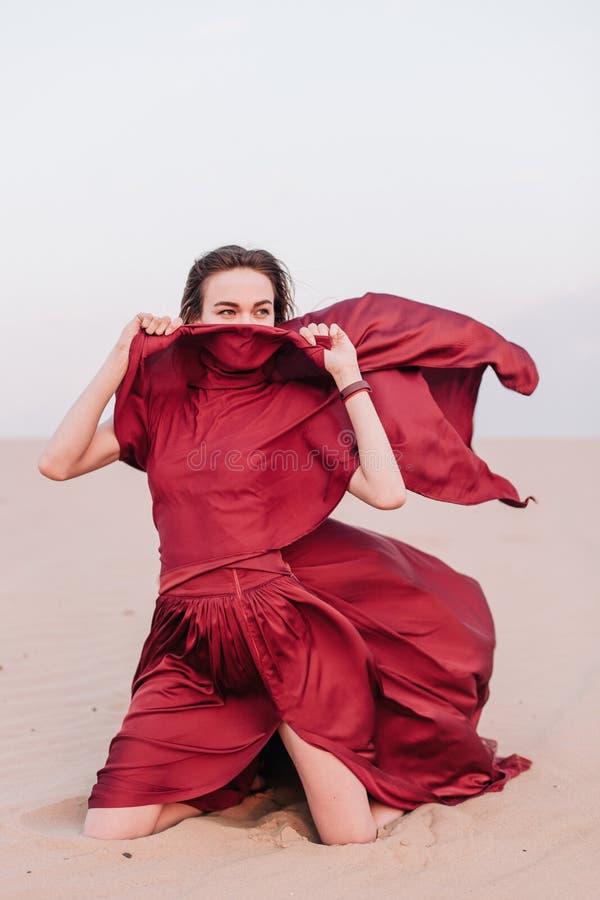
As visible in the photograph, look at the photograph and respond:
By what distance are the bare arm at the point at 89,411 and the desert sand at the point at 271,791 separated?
1.27 m

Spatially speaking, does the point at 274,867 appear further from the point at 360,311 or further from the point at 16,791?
the point at 360,311

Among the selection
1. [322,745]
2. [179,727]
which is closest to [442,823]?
[322,745]

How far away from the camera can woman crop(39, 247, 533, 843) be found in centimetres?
343

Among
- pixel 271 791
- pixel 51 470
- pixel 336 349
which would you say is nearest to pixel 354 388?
pixel 336 349

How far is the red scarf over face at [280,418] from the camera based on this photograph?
3.52 m

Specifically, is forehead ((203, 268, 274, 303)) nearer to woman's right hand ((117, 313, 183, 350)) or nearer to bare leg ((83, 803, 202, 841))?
woman's right hand ((117, 313, 183, 350))

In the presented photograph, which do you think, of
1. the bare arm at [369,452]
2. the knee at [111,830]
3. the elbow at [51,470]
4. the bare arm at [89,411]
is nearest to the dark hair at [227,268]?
the bare arm at [89,411]

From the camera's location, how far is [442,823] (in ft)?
11.4

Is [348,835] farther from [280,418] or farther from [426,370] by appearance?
[426,370]

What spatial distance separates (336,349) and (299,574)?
0.83 m

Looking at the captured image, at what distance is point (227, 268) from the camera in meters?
3.82

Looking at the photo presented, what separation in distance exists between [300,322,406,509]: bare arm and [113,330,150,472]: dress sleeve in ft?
2.22

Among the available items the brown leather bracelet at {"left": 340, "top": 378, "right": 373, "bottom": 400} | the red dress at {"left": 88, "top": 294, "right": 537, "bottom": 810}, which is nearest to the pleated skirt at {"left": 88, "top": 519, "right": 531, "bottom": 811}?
the red dress at {"left": 88, "top": 294, "right": 537, "bottom": 810}

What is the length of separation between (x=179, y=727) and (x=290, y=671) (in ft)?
1.40
